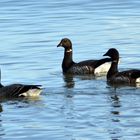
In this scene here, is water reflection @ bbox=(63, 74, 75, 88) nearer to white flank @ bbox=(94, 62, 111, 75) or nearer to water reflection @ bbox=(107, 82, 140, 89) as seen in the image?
white flank @ bbox=(94, 62, 111, 75)

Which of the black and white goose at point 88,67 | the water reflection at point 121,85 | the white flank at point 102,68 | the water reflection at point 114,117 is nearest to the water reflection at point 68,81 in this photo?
the black and white goose at point 88,67

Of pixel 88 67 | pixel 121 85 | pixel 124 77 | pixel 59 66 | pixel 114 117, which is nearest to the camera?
pixel 114 117

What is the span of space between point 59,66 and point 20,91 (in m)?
5.22

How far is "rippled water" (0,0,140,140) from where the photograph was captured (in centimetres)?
1636

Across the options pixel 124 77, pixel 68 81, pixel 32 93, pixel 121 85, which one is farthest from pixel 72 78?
pixel 32 93

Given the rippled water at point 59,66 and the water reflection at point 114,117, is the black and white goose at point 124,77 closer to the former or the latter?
the rippled water at point 59,66

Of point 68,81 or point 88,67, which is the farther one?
point 88,67

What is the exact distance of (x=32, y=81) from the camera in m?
22.1

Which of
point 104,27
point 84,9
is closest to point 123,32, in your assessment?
point 104,27

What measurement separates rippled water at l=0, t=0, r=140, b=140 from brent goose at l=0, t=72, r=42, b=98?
0.21 metres

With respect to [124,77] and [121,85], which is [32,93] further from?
[124,77]

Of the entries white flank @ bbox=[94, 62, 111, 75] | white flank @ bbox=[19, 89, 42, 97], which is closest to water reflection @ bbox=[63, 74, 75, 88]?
white flank @ bbox=[94, 62, 111, 75]

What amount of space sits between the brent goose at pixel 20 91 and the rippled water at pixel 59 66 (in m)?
0.21

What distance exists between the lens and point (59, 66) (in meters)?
25.0
